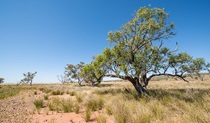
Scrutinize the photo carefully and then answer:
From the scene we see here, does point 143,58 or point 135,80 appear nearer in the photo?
point 143,58

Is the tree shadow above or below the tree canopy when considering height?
below

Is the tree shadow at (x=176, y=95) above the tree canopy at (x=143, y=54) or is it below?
below

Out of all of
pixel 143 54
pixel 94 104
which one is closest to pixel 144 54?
pixel 143 54

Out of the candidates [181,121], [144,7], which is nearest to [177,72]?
[144,7]

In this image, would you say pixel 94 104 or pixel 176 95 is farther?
pixel 176 95

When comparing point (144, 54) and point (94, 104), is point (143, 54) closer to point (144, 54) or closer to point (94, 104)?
point (144, 54)

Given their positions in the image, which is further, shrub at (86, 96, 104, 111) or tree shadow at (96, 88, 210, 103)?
tree shadow at (96, 88, 210, 103)

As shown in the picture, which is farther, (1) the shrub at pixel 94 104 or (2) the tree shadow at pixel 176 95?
(2) the tree shadow at pixel 176 95

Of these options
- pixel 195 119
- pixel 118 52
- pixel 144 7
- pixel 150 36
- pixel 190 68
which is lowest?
pixel 195 119

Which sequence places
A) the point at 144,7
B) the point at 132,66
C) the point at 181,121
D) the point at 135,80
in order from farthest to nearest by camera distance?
the point at 135,80, the point at 144,7, the point at 132,66, the point at 181,121

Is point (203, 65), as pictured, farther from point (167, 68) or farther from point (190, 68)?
point (167, 68)

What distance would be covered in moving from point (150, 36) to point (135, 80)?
4.88 metres

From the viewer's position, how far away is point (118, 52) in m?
12.5

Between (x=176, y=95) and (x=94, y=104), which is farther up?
(x=94, y=104)
